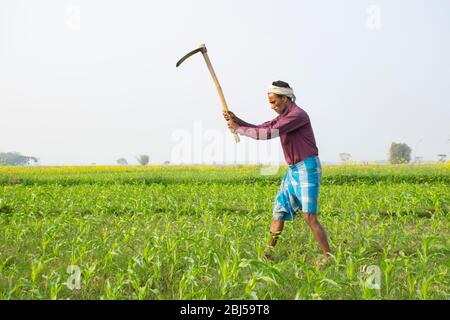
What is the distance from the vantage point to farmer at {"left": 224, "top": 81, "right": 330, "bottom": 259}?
4.41m

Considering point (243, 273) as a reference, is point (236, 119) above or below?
above

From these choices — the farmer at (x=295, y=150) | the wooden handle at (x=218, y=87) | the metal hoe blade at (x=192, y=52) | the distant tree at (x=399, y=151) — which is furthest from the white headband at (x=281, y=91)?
the distant tree at (x=399, y=151)

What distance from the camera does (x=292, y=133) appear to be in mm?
4508

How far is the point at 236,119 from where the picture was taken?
4723mm

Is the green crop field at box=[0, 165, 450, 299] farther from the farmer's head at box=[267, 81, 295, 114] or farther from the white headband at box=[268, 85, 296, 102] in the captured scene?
the white headband at box=[268, 85, 296, 102]

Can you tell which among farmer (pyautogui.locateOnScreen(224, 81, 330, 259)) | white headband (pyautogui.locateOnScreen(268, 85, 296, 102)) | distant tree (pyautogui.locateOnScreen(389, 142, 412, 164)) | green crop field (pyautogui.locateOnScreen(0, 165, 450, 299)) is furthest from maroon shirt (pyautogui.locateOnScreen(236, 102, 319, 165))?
distant tree (pyautogui.locateOnScreen(389, 142, 412, 164))

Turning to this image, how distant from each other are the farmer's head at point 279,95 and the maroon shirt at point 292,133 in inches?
3.0

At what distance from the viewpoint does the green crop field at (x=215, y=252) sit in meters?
3.56

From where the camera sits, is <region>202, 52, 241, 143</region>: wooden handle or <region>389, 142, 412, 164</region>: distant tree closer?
<region>202, 52, 241, 143</region>: wooden handle

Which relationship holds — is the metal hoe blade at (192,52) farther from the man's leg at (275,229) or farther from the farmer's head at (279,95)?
the man's leg at (275,229)

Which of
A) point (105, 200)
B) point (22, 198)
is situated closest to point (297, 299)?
point (105, 200)

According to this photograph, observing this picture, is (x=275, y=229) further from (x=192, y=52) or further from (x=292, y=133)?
(x=192, y=52)
